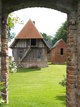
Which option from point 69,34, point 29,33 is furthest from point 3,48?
point 29,33

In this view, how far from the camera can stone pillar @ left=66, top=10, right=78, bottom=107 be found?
6520 mm

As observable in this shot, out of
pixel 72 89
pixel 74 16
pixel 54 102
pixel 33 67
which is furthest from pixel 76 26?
pixel 33 67

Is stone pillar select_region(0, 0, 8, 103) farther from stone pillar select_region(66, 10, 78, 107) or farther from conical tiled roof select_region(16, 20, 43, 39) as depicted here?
conical tiled roof select_region(16, 20, 43, 39)

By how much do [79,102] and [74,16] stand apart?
2327mm

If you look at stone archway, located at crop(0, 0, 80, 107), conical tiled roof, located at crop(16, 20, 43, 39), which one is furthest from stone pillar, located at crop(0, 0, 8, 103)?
conical tiled roof, located at crop(16, 20, 43, 39)

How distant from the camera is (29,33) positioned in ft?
110

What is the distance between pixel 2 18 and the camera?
675 centimetres

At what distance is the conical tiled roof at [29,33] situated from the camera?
108ft

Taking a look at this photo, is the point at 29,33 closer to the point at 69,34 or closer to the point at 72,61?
the point at 69,34

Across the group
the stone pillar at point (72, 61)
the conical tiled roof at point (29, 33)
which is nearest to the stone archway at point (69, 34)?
the stone pillar at point (72, 61)

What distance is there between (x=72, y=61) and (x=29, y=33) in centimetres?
2711

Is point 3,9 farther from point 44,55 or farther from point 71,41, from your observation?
point 44,55

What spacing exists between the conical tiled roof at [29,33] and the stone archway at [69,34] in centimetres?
2578

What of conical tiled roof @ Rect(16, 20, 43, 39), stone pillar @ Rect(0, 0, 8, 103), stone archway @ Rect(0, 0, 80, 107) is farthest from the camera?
conical tiled roof @ Rect(16, 20, 43, 39)
